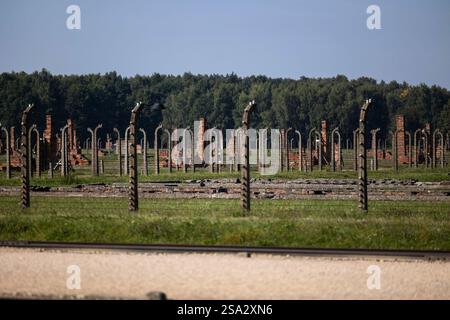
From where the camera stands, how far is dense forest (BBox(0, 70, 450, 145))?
359 feet

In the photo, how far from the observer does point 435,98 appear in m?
121

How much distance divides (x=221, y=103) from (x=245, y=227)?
113m

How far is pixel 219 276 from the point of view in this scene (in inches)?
484

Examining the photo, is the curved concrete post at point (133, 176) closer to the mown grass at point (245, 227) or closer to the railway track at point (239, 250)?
the mown grass at point (245, 227)

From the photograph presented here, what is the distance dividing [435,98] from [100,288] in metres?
114

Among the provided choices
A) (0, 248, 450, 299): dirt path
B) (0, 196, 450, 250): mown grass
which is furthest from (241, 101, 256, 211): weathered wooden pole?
(0, 248, 450, 299): dirt path

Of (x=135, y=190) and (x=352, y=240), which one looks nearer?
(x=352, y=240)

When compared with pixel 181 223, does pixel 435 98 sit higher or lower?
higher

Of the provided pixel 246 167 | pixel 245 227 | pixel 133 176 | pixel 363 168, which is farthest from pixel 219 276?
pixel 133 176

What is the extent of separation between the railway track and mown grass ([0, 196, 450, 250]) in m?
1.34

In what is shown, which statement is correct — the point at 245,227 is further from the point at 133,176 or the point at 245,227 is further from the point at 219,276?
the point at 219,276

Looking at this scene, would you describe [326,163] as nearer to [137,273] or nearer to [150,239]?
[150,239]

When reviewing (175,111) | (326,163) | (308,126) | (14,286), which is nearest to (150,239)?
(14,286)
